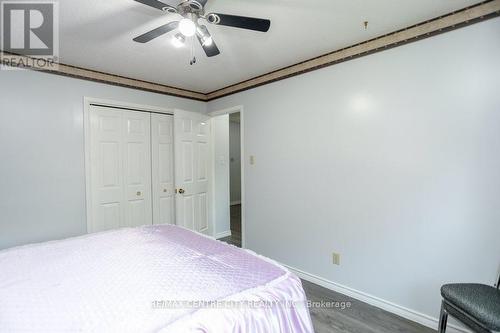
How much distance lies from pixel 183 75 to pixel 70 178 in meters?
1.78

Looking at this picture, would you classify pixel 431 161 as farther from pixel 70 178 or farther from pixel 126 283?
pixel 70 178

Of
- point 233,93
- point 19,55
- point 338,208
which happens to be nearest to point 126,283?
point 338,208

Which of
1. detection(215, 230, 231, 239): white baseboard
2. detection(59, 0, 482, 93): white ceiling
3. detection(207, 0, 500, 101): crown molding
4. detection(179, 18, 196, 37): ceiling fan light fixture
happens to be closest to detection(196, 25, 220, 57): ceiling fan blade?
detection(179, 18, 196, 37): ceiling fan light fixture

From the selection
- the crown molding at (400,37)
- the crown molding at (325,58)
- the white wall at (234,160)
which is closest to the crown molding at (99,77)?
the crown molding at (325,58)

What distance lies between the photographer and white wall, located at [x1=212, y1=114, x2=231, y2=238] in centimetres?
425

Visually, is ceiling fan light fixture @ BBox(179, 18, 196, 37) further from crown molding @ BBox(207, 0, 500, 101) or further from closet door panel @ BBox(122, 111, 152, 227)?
closet door panel @ BBox(122, 111, 152, 227)

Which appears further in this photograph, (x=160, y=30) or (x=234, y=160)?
(x=234, y=160)

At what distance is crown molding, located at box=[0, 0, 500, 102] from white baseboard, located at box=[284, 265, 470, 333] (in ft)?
7.34

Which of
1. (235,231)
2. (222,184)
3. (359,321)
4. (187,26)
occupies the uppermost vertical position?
(187,26)

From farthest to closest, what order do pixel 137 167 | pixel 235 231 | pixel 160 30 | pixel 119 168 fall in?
pixel 235 231 → pixel 137 167 → pixel 119 168 → pixel 160 30

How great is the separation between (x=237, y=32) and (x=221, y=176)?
8.63 ft

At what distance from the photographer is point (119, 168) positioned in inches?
129

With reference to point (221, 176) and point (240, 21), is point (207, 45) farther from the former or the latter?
point (221, 176)

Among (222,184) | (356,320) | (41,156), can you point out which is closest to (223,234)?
(222,184)
